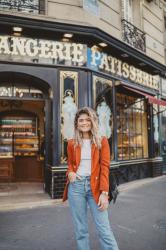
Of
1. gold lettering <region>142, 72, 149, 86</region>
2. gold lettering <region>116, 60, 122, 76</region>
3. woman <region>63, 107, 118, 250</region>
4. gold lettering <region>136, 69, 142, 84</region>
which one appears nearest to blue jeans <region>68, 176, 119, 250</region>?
woman <region>63, 107, 118, 250</region>

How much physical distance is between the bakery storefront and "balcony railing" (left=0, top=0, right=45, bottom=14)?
37.4 inches

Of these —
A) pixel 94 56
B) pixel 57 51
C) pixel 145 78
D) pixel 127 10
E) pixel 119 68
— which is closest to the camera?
pixel 57 51

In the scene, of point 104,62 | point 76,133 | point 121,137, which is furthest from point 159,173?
point 76,133

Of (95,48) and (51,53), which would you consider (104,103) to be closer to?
(95,48)

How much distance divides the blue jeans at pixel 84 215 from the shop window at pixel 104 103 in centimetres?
582

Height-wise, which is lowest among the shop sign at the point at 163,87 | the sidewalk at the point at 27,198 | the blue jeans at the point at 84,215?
the sidewalk at the point at 27,198

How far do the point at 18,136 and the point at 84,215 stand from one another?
9.30 m

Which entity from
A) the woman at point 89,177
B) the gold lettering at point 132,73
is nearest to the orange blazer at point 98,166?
the woman at point 89,177

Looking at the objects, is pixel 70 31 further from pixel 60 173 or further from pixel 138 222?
pixel 138 222

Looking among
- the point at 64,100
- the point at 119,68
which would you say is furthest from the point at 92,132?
the point at 119,68

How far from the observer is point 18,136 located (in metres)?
12.2

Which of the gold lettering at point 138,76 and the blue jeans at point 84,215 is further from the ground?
the gold lettering at point 138,76

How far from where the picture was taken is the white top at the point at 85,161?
327cm

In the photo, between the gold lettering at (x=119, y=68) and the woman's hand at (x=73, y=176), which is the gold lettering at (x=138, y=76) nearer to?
the gold lettering at (x=119, y=68)
